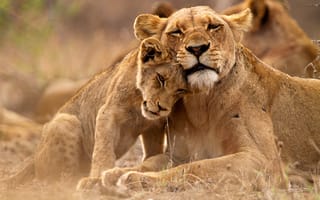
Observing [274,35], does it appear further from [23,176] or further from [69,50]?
[69,50]

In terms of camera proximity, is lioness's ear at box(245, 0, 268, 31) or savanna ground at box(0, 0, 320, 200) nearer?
savanna ground at box(0, 0, 320, 200)

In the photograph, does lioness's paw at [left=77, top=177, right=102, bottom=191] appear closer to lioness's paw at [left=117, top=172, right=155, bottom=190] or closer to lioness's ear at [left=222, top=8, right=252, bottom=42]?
lioness's paw at [left=117, top=172, right=155, bottom=190]

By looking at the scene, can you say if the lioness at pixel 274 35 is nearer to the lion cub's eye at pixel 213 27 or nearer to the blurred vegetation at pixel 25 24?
the lion cub's eye at pixel 213 27

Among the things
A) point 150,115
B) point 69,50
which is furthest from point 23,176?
point 69,50

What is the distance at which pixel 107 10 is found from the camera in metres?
22.7

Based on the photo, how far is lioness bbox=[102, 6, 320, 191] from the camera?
6.10 metres

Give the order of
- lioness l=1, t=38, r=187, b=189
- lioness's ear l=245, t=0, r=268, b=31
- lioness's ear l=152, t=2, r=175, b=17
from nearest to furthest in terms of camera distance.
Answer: lioness l=1, t=38, r=187, b=189, lioness's ear l=152, t=2, r=175, b=17, lioness's ear l=245, t=0, r=268, b=31

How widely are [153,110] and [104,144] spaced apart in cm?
51

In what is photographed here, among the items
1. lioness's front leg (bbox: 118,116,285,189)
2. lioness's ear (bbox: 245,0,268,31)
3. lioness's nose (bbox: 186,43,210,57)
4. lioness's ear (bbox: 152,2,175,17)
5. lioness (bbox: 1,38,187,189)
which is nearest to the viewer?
lioness's nose (bbox: 186,43,210,57)

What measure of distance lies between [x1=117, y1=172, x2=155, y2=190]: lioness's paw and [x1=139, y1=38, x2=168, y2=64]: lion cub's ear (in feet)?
2.25

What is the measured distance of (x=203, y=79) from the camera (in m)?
6.04

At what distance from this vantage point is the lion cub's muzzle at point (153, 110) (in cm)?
621

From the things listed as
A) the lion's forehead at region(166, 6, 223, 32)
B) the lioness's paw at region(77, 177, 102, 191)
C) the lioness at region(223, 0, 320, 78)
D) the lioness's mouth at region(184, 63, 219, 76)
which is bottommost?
the lioness's paw at region(77, 177, 102, 191)

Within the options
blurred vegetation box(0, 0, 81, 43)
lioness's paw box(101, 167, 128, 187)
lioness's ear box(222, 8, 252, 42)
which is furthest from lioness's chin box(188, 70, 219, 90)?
blurred vegetation box(0, 0, 81, 43)
